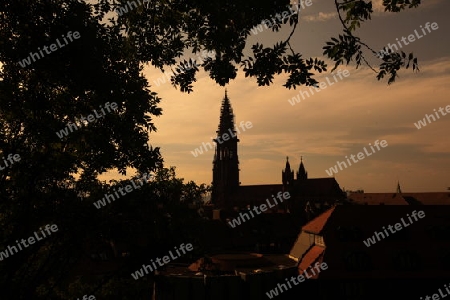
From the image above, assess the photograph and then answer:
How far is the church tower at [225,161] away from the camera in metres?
96.1

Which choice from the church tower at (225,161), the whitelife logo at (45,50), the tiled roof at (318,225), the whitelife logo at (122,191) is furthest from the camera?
the church tower at (225,161)

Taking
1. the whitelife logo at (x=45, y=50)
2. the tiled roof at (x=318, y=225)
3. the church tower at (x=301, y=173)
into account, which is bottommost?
the church tower at (x=301, y=173)

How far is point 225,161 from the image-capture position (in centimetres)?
9706

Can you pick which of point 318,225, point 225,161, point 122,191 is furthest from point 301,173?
point 122,191

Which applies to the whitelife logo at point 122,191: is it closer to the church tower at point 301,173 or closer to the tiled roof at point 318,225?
the tiled roof at point 318,225

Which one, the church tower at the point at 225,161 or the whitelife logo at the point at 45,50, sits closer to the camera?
the whitelife logo at the point at 45,50

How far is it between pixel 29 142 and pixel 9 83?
1.61 meters

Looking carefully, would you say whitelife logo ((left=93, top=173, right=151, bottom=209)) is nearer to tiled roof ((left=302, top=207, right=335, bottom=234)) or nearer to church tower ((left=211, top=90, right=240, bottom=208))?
tiled roof ((left=302, top=207, right=335, bottom=234))

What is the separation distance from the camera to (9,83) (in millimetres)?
8625

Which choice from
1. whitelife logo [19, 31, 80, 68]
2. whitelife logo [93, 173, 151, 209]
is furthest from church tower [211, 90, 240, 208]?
whitelife logo [19, 31, 80, 68]

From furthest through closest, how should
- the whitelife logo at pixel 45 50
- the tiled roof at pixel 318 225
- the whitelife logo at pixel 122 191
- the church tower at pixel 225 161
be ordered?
the church tower at pixel 225 161, the tiled roof at pixel 318 225, the whitelife logo at pixel 122 191, the whitelife logo at pixel 45 50

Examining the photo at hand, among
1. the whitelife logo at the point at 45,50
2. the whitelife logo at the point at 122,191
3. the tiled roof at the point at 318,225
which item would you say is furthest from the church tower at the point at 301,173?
the whitelife logo at the point at 45,50

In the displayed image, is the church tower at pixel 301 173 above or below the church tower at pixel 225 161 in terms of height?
below

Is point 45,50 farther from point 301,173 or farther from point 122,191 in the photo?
point 301,173
